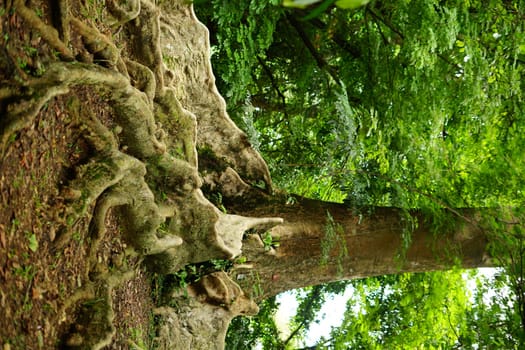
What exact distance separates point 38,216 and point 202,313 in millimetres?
2597

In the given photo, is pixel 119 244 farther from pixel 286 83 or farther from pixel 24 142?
pixel 286 83

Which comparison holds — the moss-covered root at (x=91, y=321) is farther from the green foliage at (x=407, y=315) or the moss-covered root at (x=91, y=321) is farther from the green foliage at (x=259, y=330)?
the green foliage at (x=407, y=315)

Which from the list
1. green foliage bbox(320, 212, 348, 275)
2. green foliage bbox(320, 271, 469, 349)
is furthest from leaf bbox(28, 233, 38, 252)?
green foliage bbox(320, 271, 469, 349)

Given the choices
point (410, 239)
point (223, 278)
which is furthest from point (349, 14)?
point (223, 278)

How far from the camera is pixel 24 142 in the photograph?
2779 mm

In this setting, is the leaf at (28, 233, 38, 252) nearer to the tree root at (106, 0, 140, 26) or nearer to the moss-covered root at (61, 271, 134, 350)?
the moss-covered root at (61, 271, 134, 350)

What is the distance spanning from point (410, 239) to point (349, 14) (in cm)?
258

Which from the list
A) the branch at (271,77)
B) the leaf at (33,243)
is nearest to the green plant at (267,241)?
the branch at (271,77)

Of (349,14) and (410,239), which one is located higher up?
(349,14)

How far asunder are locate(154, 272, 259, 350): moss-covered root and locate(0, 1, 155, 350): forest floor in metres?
1.52

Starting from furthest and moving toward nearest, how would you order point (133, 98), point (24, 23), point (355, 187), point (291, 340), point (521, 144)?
point (291, 340) → point (521, 144) → point (355, 187) → point (133, 98) → point (24, 23)

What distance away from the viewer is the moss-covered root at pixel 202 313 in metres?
5.15

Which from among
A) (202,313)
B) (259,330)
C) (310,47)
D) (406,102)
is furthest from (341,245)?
(259,330)

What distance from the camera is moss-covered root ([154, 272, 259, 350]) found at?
515cm
